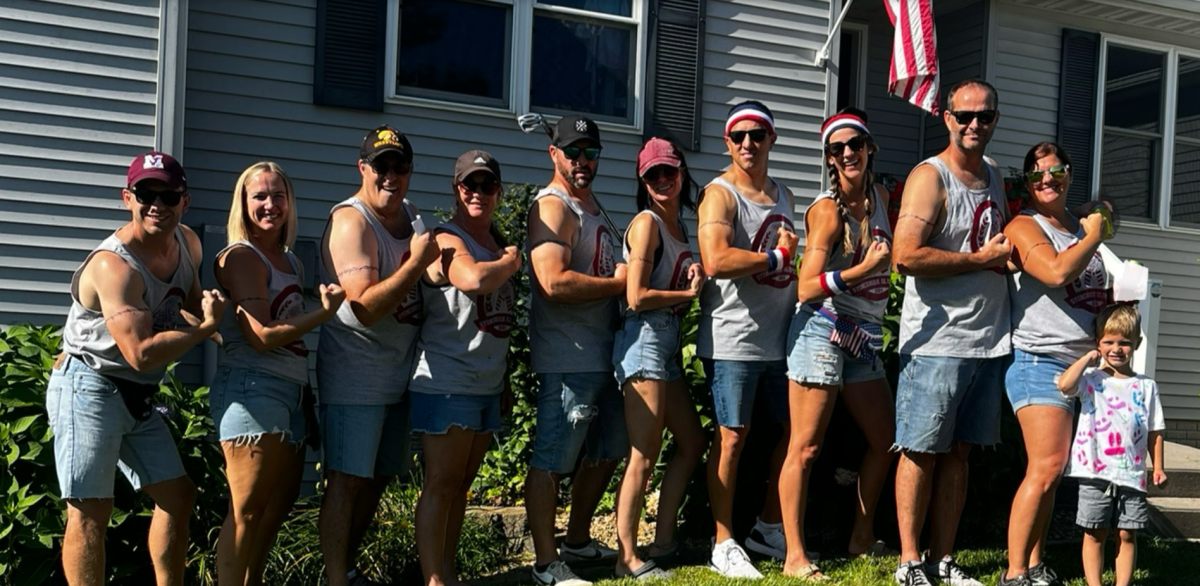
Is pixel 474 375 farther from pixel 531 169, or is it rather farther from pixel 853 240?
pixel 531 169

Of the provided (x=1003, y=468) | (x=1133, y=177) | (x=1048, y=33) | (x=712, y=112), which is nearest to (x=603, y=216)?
(x=1003, y=468)

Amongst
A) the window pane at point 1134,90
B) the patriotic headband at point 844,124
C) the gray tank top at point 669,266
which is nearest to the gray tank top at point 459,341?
the gray tank top at point 669,266

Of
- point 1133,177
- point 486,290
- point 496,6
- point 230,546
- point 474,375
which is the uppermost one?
point 496,6

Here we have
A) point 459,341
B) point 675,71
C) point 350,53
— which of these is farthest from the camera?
point 675,71

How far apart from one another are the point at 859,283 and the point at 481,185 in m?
1.72

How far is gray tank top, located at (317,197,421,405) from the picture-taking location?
453cm

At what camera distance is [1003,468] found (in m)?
6.20

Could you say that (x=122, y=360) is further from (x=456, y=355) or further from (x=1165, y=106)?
(x=1165, y=106)

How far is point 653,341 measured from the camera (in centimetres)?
487

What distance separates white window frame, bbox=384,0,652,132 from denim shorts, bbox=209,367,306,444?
4048 mm

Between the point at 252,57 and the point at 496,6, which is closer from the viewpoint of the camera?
the point at 252,57

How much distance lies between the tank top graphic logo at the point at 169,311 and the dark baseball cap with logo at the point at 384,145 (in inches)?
35.2

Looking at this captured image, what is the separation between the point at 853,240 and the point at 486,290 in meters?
1.68

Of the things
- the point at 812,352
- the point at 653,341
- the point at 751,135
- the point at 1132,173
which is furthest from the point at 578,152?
the point at 1132,173
